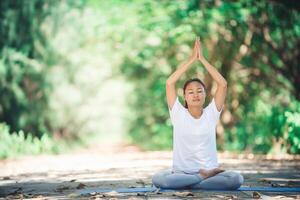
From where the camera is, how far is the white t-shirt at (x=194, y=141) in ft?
21.6

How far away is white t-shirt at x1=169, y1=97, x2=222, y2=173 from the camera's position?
6586 mm

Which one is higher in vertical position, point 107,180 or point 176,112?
point 176,112

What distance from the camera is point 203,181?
6.59 metres

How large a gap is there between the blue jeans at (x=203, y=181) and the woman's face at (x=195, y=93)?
843 millimetres

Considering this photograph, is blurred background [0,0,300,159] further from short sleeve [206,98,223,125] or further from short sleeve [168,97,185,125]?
short sleeve [168,97,185,125]

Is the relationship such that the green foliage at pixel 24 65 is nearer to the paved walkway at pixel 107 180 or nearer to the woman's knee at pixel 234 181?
the paved walkway at pixel 107 180

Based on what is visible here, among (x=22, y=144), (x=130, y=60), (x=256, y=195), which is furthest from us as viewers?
(x=130, y=60)

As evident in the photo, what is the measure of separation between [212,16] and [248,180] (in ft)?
29.4

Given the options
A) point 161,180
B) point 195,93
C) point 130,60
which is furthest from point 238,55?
point 161,180

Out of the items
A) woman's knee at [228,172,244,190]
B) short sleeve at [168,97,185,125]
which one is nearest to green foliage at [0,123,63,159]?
short sleeve at [168,97,185,125]

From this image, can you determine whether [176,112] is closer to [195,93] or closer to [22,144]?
[195,93]

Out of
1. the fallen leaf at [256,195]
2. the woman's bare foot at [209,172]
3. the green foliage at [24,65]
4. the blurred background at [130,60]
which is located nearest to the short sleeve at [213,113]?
the woman's bare foot at [209,172]

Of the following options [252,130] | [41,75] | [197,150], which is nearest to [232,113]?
[252,130]

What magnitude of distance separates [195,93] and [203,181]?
3.34 ft
